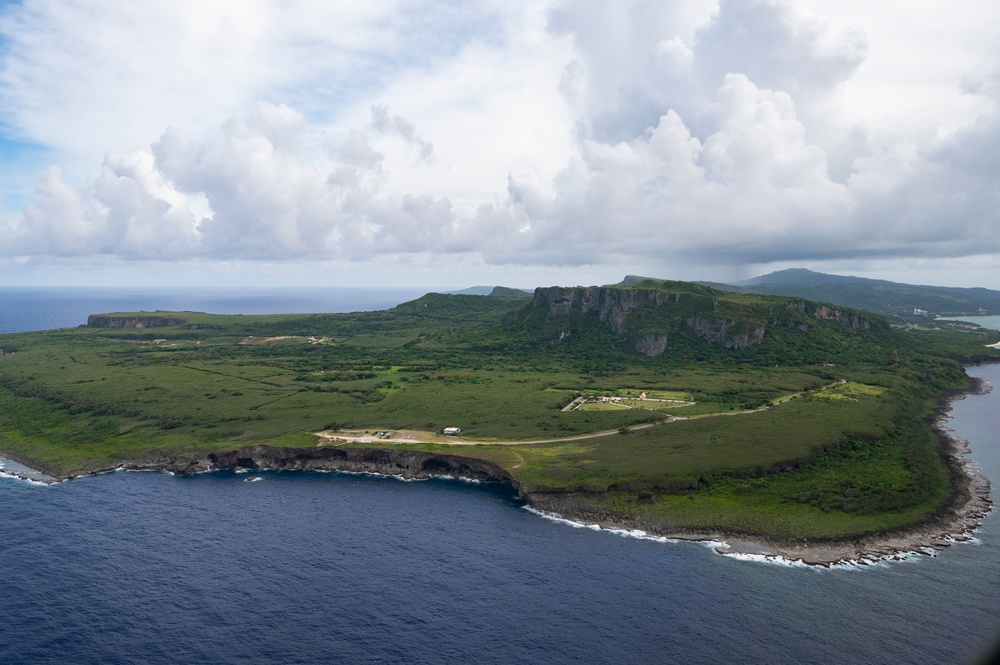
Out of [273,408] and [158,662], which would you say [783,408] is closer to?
[273,408]

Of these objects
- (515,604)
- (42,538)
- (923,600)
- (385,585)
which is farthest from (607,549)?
(42,538)

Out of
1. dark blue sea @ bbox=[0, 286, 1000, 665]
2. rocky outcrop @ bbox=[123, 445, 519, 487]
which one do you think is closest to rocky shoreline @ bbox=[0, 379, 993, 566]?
rocky outcrop @ bbox=[123, 445, 519, 487]

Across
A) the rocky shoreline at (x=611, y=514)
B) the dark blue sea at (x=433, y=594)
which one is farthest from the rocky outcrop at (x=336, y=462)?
the dark blue sea at (x=433, y=594)

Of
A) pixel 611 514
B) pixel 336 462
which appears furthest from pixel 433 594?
pixel 336 462

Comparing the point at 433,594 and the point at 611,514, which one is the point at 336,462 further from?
the point at 611,514

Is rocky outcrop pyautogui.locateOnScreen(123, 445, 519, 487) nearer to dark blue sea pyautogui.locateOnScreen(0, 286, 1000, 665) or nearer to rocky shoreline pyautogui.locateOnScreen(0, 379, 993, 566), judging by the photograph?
rocky shoreline pyautogui.locateOnScreen(0, 379, 993, 566)

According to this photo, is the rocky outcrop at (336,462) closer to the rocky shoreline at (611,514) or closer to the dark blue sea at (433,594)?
the rocky shoreline at (611,514)
